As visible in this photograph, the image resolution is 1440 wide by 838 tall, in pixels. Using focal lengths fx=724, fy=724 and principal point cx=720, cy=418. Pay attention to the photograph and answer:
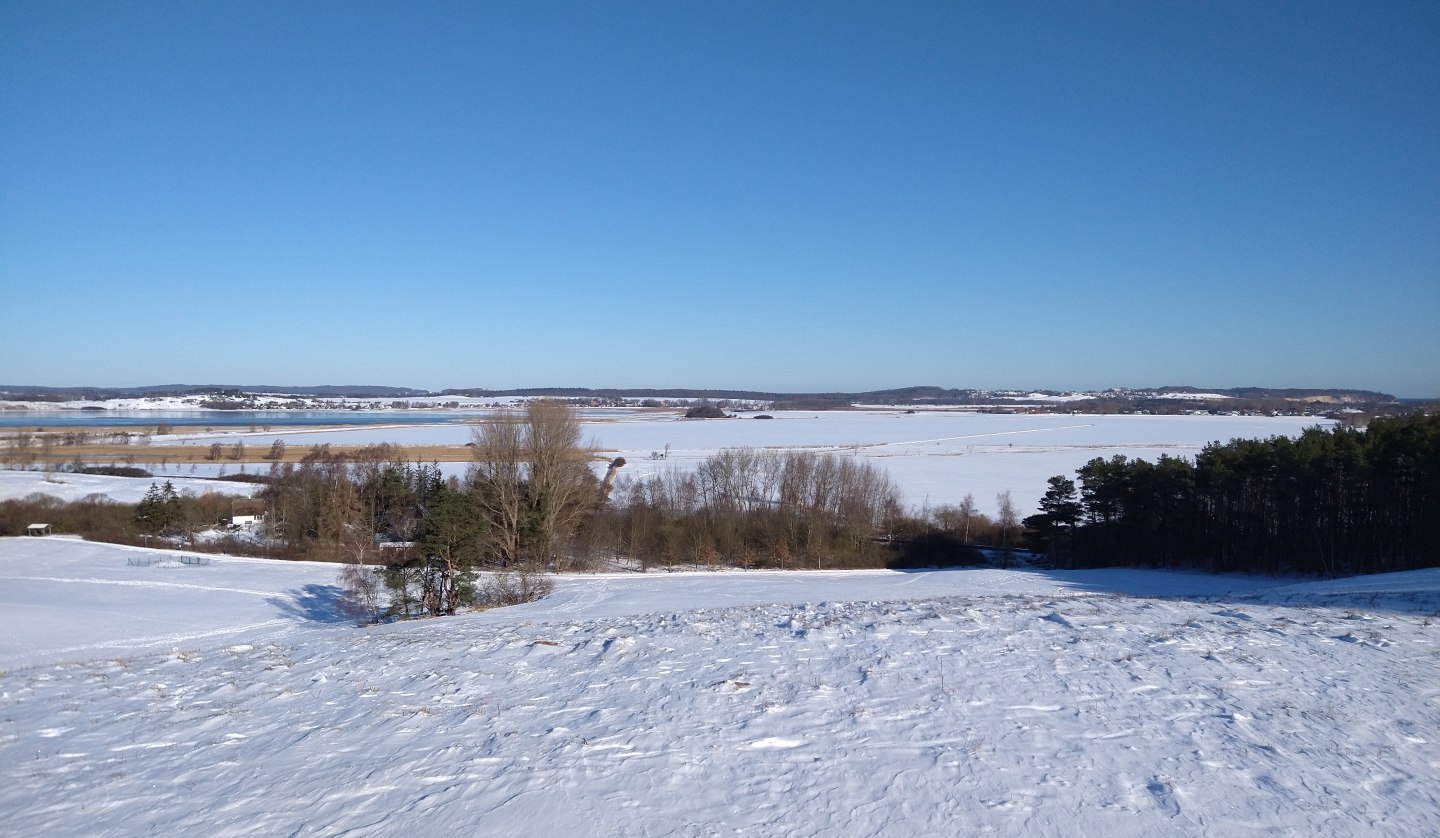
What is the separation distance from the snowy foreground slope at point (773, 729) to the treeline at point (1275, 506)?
16133mm

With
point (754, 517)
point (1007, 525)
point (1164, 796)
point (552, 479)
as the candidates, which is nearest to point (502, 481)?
point (552, 479)

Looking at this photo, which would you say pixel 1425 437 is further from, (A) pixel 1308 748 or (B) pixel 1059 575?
(A) pixel 1308 748

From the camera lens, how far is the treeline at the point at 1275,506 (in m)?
24.3

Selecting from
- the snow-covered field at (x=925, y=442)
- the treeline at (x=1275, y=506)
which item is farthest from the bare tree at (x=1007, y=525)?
the treeline at (x=1275, y=506)

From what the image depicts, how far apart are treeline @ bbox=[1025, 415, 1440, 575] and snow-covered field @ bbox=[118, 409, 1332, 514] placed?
32.1 ft

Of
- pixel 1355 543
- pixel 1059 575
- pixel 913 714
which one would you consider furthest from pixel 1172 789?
pixel 1355 543

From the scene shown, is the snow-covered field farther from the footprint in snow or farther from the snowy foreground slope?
the footprint in snow

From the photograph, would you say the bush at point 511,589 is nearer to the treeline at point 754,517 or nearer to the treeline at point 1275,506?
the treeline at point 754,517

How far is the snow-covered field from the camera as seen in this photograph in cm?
5241

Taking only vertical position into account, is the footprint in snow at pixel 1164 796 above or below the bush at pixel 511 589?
above

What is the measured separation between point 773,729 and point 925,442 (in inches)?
3071

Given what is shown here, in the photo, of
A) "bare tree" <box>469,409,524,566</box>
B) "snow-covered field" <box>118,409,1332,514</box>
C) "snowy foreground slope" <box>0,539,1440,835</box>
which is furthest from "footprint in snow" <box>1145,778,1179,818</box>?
"snow-covered field" <box>118,409,1332,514</box>

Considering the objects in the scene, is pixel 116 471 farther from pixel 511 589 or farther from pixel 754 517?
pixel 511 589

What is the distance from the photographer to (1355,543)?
26031mm
